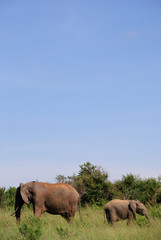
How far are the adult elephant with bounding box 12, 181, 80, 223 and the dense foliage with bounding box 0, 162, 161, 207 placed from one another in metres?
8.74

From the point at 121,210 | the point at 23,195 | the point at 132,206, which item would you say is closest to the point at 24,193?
the point at 23,195

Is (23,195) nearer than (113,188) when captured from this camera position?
Yes

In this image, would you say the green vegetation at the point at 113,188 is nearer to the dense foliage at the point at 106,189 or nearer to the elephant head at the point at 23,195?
the dense foliage at the point at 106,189

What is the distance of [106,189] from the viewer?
73.7 ft

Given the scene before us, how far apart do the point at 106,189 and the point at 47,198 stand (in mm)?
10410

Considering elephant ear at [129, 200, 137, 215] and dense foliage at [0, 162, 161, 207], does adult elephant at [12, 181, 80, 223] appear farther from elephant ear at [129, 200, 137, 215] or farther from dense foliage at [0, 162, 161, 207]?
dense foliage at [0, 162, 161, 207]

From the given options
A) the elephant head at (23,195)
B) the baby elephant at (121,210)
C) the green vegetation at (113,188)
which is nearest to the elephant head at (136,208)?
the baby elephant at (121,210)

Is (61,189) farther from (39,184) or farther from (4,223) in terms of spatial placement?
(4,223)

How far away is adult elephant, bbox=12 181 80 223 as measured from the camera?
41.1 ft

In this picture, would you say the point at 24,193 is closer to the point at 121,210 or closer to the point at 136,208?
the point at 121,210

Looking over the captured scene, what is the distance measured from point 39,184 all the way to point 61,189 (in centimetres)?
93

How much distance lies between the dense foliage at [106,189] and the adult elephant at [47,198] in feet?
28.7

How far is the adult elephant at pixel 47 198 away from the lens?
41.1 feet

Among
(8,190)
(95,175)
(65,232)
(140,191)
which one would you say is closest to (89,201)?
(95,175)
